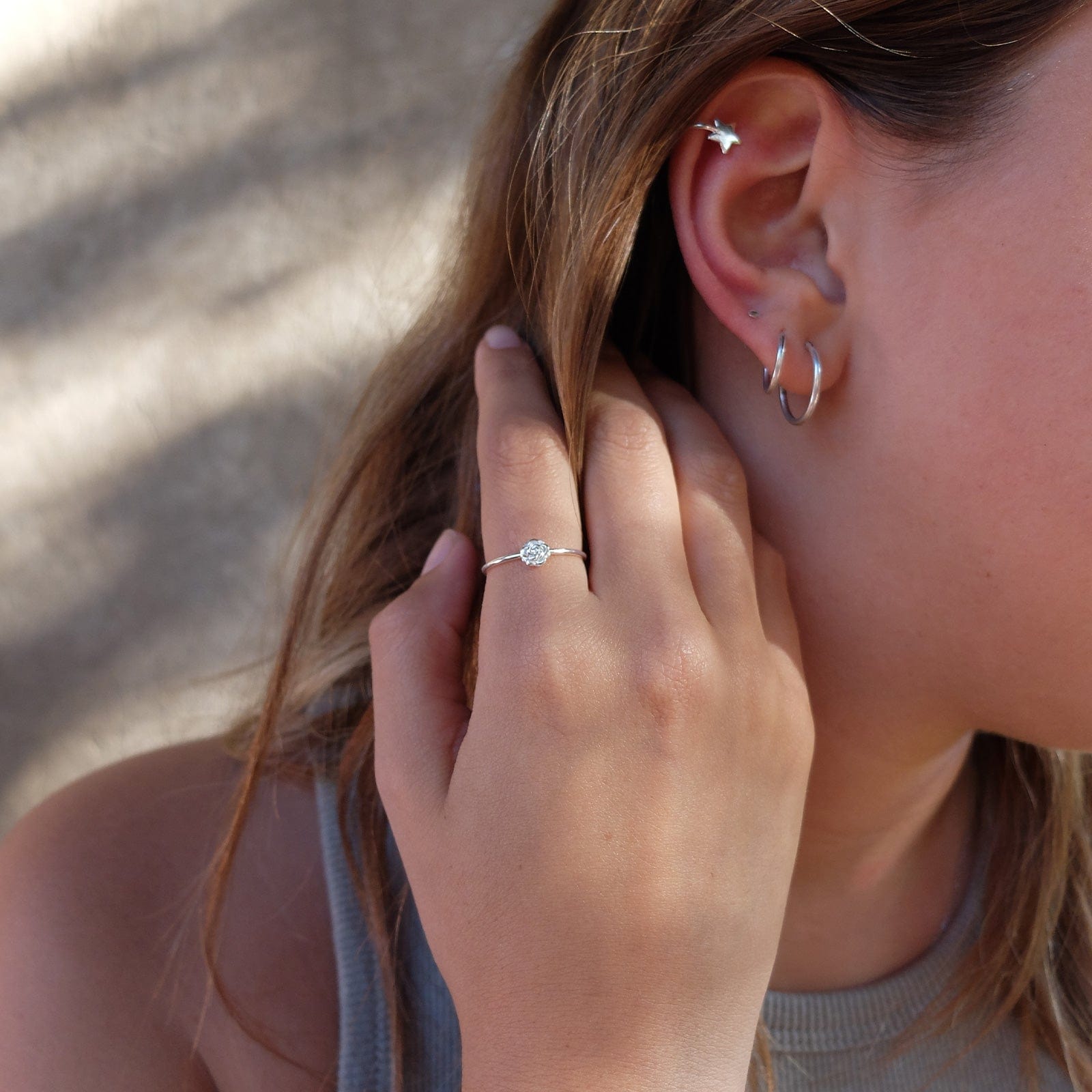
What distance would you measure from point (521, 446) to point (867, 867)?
68 centimetres

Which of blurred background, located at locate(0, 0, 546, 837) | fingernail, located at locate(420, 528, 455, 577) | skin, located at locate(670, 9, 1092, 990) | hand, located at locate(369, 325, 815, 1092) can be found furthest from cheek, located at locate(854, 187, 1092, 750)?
blurred background, located at locate(0, 0, 546, 837)

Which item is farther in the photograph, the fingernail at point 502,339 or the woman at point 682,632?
the fingernail at point 502,339

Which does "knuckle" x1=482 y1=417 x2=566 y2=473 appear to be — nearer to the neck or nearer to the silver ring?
the silver ring

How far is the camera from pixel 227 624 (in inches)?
72.2

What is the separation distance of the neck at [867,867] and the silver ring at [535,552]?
15.1 inches

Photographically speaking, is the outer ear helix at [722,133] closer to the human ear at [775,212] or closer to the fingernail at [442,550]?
the human ear at [775,212]

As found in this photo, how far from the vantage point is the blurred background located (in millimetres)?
1596

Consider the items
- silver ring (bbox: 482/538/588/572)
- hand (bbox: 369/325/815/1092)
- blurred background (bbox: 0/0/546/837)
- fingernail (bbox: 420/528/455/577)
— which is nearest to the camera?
hand (bbox: 369/325/815/1092)

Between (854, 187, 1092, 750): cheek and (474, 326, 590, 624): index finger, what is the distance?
279 mm

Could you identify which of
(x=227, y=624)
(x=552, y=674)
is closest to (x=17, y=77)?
(x=227, y=624)

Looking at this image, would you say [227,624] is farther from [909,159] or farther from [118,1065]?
[909,159]

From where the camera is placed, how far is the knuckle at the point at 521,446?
96 centimetres

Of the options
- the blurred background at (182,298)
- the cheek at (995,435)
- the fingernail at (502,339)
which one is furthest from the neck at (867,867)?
the blurred background at (182,298)

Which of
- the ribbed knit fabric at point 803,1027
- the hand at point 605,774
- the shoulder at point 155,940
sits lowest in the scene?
the ribbed knit fabric at point 803,1027
